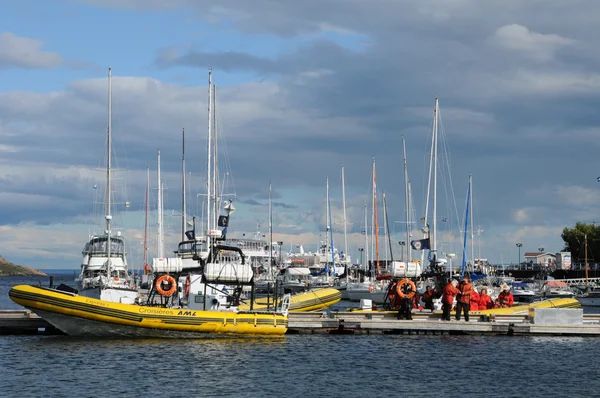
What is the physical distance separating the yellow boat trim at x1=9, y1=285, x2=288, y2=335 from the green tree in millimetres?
133382

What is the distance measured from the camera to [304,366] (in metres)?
31.3

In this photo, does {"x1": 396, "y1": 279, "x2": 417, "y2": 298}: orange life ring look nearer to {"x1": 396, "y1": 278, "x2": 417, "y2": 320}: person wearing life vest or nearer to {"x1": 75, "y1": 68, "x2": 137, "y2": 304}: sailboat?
{"x1": 396, "y1": 278, "x2": 417, "y2": 320}: person wearing life vest

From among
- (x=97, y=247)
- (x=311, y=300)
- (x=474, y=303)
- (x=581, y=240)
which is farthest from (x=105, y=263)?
(x=581, y=240)

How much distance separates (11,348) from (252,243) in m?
81.8

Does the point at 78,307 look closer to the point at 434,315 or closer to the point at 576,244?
the point at 434,315

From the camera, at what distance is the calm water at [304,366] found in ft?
89.0

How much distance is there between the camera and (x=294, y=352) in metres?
34.5

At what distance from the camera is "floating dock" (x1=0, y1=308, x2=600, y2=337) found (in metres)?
37.7

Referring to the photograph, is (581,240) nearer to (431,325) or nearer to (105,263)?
(105,263)

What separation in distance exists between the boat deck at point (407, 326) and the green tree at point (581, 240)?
4896 inches

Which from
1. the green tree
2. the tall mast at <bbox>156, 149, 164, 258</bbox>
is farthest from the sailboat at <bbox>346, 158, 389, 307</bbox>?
the green tree

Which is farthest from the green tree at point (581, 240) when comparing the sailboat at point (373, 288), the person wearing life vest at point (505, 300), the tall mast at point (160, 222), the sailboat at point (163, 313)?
the sailboat at point (163, 313)

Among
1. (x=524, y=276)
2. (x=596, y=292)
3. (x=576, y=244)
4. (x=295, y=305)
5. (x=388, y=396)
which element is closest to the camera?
(x=388, y=396)

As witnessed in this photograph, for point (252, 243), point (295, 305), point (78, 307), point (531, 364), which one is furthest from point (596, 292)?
point (78, 307)
